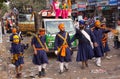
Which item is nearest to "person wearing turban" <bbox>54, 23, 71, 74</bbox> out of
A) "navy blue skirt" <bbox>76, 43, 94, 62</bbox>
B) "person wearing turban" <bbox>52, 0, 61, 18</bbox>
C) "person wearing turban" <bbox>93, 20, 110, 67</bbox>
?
"navy blue skirt" <bbox>76, 43, 94, 62</bbox>

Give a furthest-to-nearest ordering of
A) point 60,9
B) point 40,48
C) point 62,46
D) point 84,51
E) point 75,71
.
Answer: point 60,9 < point 84,51 < point 75,71 < point 62,46 < point 40,48

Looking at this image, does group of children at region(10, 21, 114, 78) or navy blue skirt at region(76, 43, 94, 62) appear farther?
navy blue skirt at region(76, 43, 94, 62)

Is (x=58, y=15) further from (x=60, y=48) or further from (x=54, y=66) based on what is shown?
(x=60, y=48)

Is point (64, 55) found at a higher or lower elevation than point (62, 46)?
lower

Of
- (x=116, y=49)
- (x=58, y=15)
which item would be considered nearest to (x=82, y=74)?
(x=116, y=49)

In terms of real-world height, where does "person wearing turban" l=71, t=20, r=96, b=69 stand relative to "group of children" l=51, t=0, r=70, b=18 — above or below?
below

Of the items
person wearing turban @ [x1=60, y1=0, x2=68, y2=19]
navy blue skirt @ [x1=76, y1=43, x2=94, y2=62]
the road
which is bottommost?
the road

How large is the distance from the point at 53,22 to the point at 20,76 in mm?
5801

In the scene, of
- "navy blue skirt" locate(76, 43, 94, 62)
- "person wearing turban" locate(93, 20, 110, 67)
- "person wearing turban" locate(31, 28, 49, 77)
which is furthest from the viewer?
"person wearing turban" locate(93, 20, 110, 67)

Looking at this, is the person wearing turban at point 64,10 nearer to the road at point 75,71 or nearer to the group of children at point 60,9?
the group of children at point 60,9

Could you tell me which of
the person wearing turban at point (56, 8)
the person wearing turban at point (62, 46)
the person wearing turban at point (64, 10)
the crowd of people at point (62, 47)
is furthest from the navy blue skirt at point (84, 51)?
the person wearing turban at point (56, 8)

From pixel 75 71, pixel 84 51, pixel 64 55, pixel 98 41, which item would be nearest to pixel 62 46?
pixel 64 55

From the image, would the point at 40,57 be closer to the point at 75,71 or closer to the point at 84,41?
the point at 75,71

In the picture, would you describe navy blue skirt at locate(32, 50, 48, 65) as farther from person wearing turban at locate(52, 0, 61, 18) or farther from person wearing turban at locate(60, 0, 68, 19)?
person wearing turban at locate(52, 0, 61, 18)
